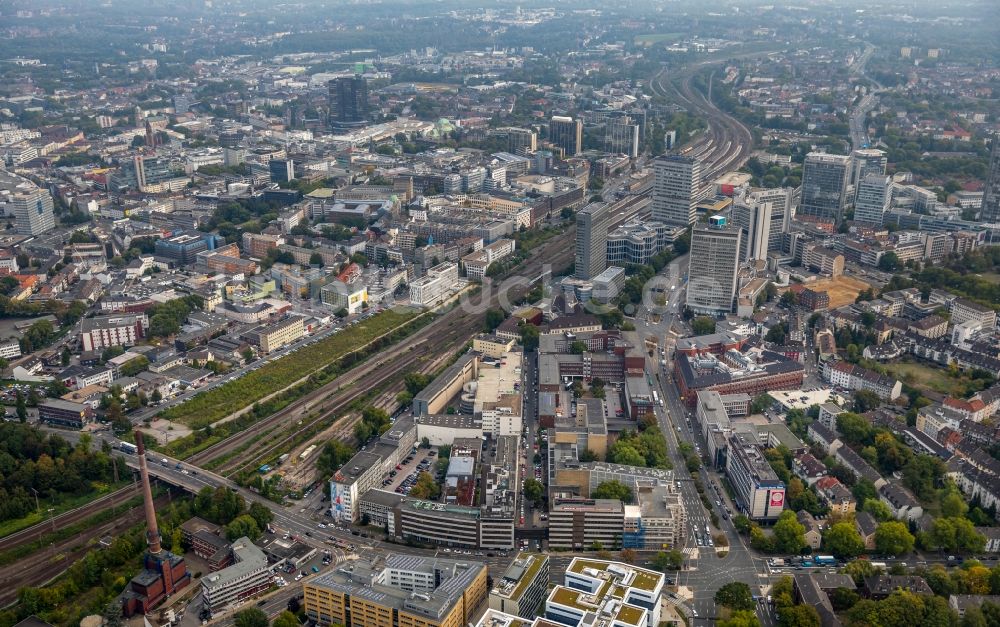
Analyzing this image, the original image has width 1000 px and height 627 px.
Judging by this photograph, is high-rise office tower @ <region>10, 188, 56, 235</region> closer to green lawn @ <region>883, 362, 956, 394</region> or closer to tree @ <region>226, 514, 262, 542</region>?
tree @ <region>226, 514, 262, 542</region>

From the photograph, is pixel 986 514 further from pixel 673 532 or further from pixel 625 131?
pixel 625 131

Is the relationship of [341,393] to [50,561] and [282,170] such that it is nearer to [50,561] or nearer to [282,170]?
[50,561]

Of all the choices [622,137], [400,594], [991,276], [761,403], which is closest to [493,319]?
[761,403]

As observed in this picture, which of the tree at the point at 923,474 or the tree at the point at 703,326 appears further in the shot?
the tree at the point at 703,326

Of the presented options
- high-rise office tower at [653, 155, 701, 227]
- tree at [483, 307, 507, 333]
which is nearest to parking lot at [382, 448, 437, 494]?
tree at [483, 307, 507, 333]

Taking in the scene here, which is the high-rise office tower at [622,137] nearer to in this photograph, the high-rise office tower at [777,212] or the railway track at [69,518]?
the high-rise office tower at [777,212]

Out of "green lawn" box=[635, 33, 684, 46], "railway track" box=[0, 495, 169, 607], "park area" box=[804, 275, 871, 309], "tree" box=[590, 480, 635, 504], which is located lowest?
"railway track" box=[0, 495, 169, 607]

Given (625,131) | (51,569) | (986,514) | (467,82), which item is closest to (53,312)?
(51,569)

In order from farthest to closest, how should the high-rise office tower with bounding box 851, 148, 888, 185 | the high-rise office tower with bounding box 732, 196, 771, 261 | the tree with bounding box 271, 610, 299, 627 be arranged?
the high-rise office tower with bounding box 851, 148, 888, 185 → the high-rise office tower with bounding box 732, 196, 771, 261 → the tree with bounding box 271, 610, 299, 627

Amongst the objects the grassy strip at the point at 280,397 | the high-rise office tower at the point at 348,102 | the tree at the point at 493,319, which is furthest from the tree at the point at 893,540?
the high-rise office tower at the point at 348,102
